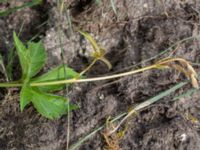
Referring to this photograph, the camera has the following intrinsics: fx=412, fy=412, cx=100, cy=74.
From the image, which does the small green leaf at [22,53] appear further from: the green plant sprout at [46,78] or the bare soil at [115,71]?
the bare soil at [115,71]

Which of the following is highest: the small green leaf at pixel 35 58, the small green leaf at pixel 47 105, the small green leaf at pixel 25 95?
the small green leaf at pixel 35 58

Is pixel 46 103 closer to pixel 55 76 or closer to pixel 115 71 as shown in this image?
pixel 55 76

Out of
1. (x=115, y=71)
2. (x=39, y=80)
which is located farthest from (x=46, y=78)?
(x=115, y=71)

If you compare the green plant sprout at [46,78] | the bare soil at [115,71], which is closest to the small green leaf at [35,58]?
the green plant sprout at [46,78]

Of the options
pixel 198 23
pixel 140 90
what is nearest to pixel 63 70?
pixel 140 90

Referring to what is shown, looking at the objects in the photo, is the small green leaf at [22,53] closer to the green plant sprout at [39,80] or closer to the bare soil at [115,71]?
the green plant sprout at [39,80]

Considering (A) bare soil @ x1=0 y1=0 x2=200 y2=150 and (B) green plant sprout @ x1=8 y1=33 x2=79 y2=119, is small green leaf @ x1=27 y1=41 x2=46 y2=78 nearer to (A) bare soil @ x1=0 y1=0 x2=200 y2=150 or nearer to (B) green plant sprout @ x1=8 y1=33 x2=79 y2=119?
(B) green plant sprout @ x1=8 y1=33 x2=79 y2=119

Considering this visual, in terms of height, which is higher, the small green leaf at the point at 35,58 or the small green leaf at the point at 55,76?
the small green leaf at the point at 35,58

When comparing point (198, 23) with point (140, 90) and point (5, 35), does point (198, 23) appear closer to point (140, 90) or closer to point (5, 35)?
point (140, 90)
